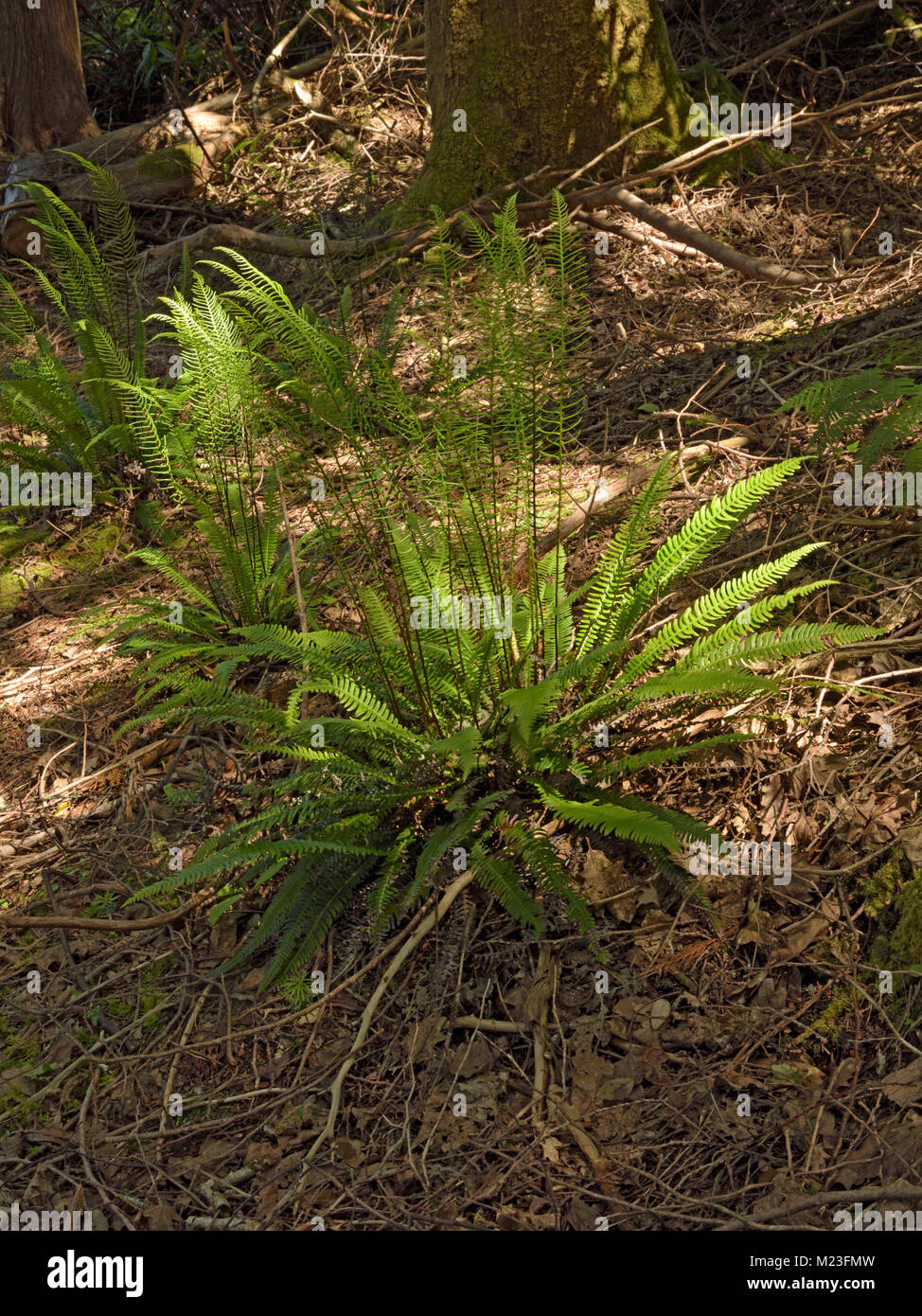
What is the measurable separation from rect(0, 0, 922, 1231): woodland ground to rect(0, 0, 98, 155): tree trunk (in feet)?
16.0

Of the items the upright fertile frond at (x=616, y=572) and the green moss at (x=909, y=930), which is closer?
the green moss at (x=909, y=930)

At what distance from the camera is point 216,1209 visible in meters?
2.12

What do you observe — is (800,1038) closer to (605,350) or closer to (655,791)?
(655,791)

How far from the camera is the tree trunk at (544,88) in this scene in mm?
4406

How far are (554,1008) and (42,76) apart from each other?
22.8 feet

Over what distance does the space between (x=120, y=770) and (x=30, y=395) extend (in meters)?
1.75

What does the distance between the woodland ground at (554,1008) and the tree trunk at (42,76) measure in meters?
4.87

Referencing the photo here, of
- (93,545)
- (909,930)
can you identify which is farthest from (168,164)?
(909,930)

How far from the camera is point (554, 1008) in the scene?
2.25 meters

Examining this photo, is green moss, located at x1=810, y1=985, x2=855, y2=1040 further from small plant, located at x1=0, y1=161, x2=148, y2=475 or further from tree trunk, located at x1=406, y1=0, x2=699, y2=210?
tree trunk, located at x1=406, y1=0, x2=699, y2=210

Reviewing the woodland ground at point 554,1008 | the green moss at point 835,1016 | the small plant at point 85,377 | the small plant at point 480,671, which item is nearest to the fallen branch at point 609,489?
the woodland ground at point 554,1008

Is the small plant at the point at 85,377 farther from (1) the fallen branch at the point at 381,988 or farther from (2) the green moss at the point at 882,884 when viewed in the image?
(2) the green moss at the point at 882,884

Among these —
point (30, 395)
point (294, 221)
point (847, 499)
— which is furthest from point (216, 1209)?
point (294, 221)

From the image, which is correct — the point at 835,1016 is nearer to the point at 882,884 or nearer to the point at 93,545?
the point at 882,884
